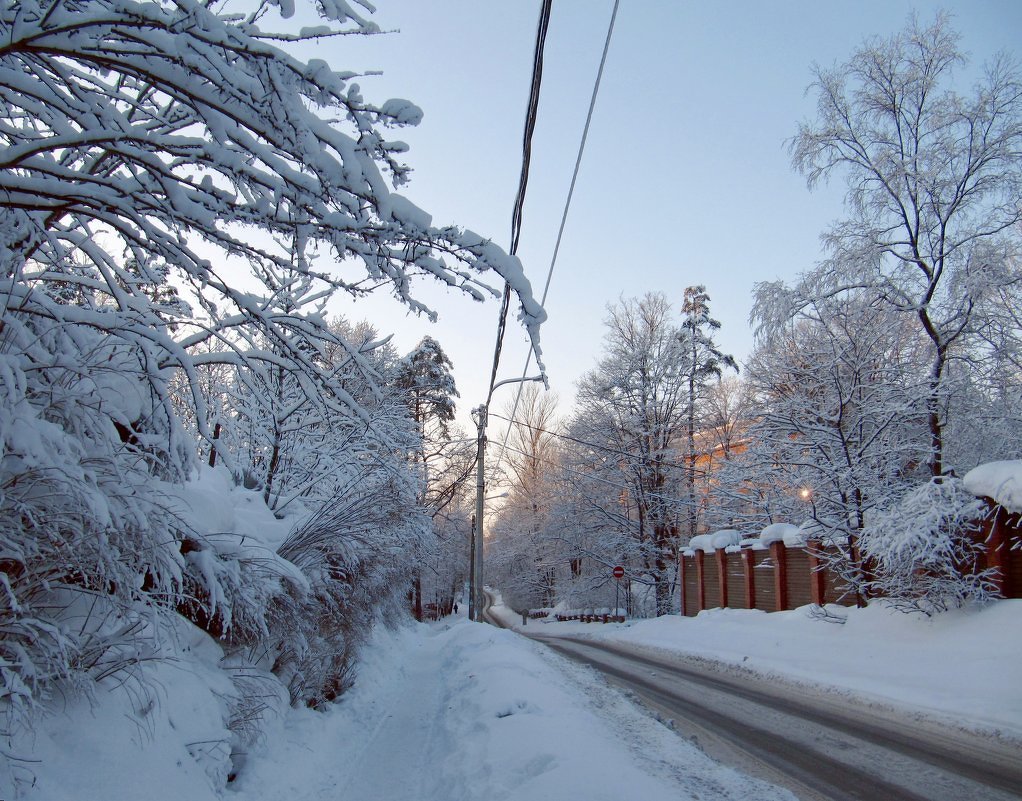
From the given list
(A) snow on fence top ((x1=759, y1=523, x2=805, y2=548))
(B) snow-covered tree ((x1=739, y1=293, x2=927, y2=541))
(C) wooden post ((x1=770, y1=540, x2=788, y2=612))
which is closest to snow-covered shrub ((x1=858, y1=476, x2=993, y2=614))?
(B) snow-covered tree ((x1=739, y1=293, x2=927, y2=541))

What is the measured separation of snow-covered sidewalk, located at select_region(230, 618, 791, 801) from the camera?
14.9ft

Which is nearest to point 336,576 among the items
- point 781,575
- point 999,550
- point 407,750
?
point 407,750

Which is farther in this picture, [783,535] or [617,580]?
[617,580]

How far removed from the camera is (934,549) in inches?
416

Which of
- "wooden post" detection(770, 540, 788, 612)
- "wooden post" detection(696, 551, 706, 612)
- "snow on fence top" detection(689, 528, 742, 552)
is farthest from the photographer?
"wooden post" detection(696, 551, 706, 612)

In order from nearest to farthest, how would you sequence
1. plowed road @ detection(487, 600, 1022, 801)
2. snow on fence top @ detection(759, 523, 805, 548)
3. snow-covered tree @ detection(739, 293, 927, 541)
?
1. plowed road @ detection(487, 600, 1022, 801)
2. snow-covered tree @ detection(739, 293, 927, 541)
3. snow on fence top @ detection(759, 523, 805, 548)

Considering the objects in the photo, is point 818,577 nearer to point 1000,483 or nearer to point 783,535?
point 783,535

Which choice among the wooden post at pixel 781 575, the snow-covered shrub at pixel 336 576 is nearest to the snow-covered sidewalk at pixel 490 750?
the snow-covered shrub at pixel 336 576

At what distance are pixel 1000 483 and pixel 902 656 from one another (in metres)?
3.09

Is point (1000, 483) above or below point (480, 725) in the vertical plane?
Answer: above

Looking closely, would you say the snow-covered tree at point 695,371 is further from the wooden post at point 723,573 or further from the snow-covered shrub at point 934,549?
the snow-covered shrub at point 934,549

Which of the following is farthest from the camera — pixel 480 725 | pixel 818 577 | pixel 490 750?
pixel 818 577

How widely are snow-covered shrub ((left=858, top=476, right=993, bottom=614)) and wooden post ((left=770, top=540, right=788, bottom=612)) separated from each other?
6.13 metres

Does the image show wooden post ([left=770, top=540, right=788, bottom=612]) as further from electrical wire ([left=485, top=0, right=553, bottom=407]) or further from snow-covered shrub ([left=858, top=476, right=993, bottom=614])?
electrical wire ([left=485, top=0, right=553, bottom=407])
